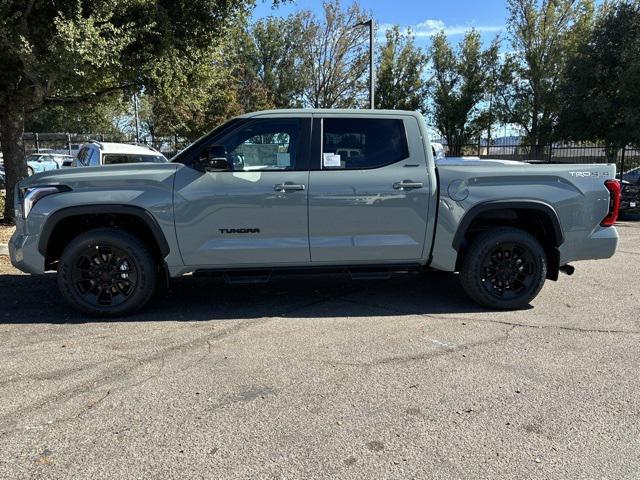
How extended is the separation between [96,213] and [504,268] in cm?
409

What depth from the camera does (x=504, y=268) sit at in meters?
5.58

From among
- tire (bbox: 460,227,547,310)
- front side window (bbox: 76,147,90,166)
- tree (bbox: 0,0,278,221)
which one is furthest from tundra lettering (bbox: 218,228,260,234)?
front side window (bbox: 76,147,90,166)

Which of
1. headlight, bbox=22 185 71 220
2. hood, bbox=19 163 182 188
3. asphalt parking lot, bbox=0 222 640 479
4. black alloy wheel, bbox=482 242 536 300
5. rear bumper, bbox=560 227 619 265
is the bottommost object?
asphalt parking lot, bbox=0 222 640 479

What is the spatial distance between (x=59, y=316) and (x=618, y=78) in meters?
18.0

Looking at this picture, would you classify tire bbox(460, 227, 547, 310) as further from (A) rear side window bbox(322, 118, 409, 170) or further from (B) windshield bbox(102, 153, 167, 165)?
(B) windshield bbox(102, 153, 167, 165)

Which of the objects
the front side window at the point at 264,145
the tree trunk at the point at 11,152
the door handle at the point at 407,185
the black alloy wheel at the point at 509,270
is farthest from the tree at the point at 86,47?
the black alloy wheel at the point at 509,270

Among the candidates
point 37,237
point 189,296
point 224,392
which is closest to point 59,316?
point 37,237

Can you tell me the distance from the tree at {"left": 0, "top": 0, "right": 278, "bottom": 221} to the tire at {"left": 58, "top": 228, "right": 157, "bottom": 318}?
4.24 meters

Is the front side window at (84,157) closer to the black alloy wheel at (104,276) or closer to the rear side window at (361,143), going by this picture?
the black alloy wheel at (104,276)

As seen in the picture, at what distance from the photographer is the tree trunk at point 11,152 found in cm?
1070

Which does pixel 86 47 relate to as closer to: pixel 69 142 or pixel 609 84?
pixel 609 84

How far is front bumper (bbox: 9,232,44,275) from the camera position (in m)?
5.12

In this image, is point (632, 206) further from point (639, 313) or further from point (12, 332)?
point (12, 332)

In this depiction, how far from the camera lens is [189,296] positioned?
6234mm
